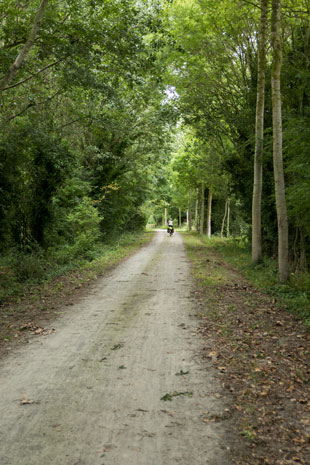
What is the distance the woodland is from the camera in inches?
396

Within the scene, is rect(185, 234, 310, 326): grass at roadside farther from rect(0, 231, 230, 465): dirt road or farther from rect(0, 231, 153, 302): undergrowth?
rect(0, 231, 153, 302): undergrowth

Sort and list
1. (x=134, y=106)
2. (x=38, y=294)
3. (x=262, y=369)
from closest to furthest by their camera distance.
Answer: (x=262, y=369) < (x=38, y=294) < (x=134, y=106)

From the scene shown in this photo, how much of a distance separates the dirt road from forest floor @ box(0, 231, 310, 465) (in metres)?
0.01

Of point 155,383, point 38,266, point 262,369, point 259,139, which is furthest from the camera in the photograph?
point 259,139

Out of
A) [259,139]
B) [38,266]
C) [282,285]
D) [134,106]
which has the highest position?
[134,106]

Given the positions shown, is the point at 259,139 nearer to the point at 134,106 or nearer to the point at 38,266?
the point at 134,106

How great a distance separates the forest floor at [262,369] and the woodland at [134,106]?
122 inches

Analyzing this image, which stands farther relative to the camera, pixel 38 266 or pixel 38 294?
pixel 38 266

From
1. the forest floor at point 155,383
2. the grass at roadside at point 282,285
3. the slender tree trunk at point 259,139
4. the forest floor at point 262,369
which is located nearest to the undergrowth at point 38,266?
the forest floor at point 155,383

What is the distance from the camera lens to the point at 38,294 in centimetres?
1050

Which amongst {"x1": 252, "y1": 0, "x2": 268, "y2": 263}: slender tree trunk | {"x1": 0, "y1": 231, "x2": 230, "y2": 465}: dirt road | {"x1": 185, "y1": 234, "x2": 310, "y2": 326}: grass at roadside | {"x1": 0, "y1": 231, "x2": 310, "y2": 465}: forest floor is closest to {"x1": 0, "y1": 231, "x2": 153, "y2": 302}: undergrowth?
{"x1": 0, "y1": 231, "x2": 310, "y2": 465}: forest floor

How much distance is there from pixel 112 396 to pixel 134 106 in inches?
723

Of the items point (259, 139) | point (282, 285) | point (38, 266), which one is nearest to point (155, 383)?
point (282, 285)

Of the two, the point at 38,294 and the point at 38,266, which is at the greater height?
the point at 38,266
